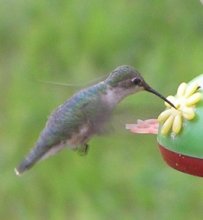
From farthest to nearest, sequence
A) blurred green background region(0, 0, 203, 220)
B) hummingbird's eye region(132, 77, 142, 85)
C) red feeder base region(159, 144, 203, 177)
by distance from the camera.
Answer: blurred green background region(0, 0, 203, 220) < hummingbird's eye region(132, 77, 142, 85) < red feeder base region(159, 144, 203, 177)

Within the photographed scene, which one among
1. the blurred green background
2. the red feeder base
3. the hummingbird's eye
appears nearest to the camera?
the red feeder base

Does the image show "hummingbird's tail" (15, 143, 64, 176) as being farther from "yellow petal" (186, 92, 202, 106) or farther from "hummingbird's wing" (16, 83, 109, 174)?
"yellow petal" (186, 92, 202, 106)

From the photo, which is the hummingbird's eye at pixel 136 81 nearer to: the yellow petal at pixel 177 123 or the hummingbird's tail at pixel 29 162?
the yellow petal at pixel 177 123

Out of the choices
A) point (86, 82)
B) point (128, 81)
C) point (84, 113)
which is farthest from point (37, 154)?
point (86, 82)

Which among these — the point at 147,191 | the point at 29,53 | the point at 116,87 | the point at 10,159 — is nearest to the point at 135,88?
the point at 116,87

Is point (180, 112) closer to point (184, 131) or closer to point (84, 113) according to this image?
point (184, 131)

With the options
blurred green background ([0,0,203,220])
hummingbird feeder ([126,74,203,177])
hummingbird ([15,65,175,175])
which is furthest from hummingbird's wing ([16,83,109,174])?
blurred green background ([0,0,203,220])

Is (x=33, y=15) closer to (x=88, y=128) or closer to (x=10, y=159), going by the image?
(x=10, y=159)
